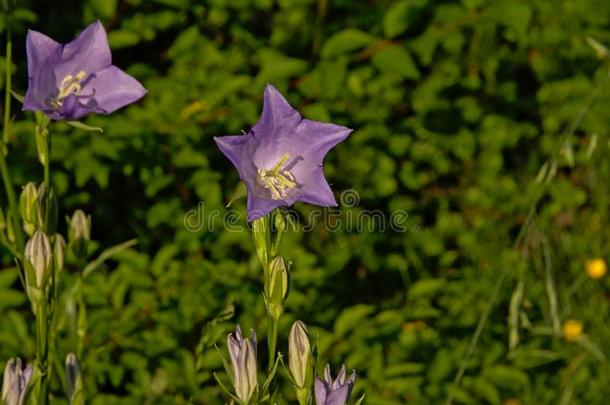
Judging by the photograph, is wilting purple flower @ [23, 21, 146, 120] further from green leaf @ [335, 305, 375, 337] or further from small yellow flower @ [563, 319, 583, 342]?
small yellow flower @ [563, 319, 583, 342]

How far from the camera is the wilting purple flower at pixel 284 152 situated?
5.45 feet

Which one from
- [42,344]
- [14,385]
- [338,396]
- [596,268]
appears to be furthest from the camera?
[596,268]

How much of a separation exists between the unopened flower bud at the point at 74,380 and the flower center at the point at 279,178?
1.46 ft

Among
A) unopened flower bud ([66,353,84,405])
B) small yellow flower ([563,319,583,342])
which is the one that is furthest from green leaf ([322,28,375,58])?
unopened flower bud ([66,353,84,405])

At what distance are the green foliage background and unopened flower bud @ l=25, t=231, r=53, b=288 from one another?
0.49m

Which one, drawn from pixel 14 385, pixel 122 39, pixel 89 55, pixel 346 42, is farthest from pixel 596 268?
pixel 14 385

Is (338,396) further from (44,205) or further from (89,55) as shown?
(89,55)

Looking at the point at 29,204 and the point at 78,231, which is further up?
the point at 29,204

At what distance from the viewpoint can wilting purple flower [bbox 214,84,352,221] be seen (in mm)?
1662

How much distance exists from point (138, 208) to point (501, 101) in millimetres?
1320

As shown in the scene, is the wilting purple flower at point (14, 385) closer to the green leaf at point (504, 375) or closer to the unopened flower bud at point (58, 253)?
the unopened flower bud at point (58, 253)

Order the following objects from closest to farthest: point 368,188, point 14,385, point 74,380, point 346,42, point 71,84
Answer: point 14,385 < point 74,380 < point 71,84 < point 346,42 < point 368,188

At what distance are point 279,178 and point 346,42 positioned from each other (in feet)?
3.43

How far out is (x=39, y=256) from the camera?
1.69 metres
